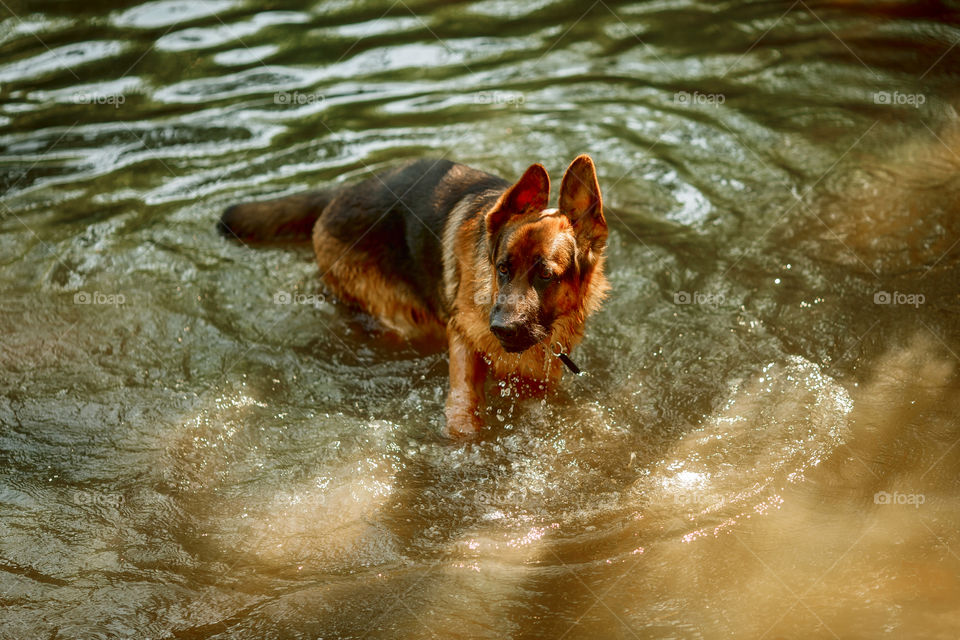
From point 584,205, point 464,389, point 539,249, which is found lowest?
point 464,389

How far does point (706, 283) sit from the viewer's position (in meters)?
6.12

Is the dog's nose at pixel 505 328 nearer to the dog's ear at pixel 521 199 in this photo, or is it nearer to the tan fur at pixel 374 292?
the dog's ear at pixel 521 199

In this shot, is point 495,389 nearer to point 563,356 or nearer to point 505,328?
point 563,356

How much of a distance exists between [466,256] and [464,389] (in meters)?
0.79

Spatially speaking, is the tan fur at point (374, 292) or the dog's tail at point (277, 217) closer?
the tan fur at point (374, 292)

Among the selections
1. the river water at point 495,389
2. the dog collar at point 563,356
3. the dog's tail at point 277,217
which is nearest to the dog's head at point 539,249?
the dog collar at point 563,356

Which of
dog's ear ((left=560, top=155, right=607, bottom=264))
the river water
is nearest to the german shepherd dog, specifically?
dog's ear ((left=560, top=155, right=607, bottom=264))

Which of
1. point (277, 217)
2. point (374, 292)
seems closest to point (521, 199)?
point (374, 292)

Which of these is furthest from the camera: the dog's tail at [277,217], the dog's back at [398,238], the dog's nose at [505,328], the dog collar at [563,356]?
the dog's tail at [277,217]

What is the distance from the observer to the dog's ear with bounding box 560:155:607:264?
14.3ft

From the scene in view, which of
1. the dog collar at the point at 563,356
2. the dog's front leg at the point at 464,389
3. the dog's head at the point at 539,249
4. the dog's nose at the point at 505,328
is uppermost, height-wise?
the dog's head at the point at 539,249

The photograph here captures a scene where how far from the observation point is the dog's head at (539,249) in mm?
4273

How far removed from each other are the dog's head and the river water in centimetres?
88

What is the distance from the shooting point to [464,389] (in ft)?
16.7
